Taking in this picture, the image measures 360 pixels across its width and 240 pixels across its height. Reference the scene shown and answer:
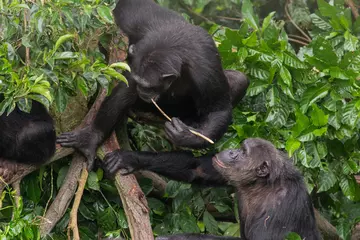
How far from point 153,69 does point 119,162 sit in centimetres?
108

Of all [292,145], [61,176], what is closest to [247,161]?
[292,145]

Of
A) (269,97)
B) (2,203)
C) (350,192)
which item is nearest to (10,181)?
(2,203)

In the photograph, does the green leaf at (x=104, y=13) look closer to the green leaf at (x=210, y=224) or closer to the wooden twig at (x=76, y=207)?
the wooden twig at (x=76, y=207)

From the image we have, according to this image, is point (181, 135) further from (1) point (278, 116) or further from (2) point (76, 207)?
(2) point (76, 207)

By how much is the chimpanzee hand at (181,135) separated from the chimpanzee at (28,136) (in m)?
1.25

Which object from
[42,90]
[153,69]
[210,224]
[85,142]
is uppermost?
[42,90]

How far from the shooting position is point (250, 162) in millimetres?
8195

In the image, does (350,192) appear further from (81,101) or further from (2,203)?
(2,203)

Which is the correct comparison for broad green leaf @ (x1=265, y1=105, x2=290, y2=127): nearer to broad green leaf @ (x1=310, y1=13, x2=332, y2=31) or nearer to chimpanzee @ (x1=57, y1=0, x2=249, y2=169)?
chimpanzee @ (x1=57, y1=0, x2=249, y2=169)

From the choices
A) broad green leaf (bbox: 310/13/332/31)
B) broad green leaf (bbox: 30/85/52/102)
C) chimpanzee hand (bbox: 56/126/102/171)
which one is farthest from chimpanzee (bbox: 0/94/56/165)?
broad green leaf (bbox: 310/13/332/31)

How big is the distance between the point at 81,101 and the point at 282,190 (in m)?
2.43

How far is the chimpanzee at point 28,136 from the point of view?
8109 mm

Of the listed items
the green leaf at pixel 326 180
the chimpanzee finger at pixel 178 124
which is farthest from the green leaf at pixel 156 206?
the green leaf at pixel 326 180

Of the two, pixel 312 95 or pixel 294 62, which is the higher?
pixel 294 62
